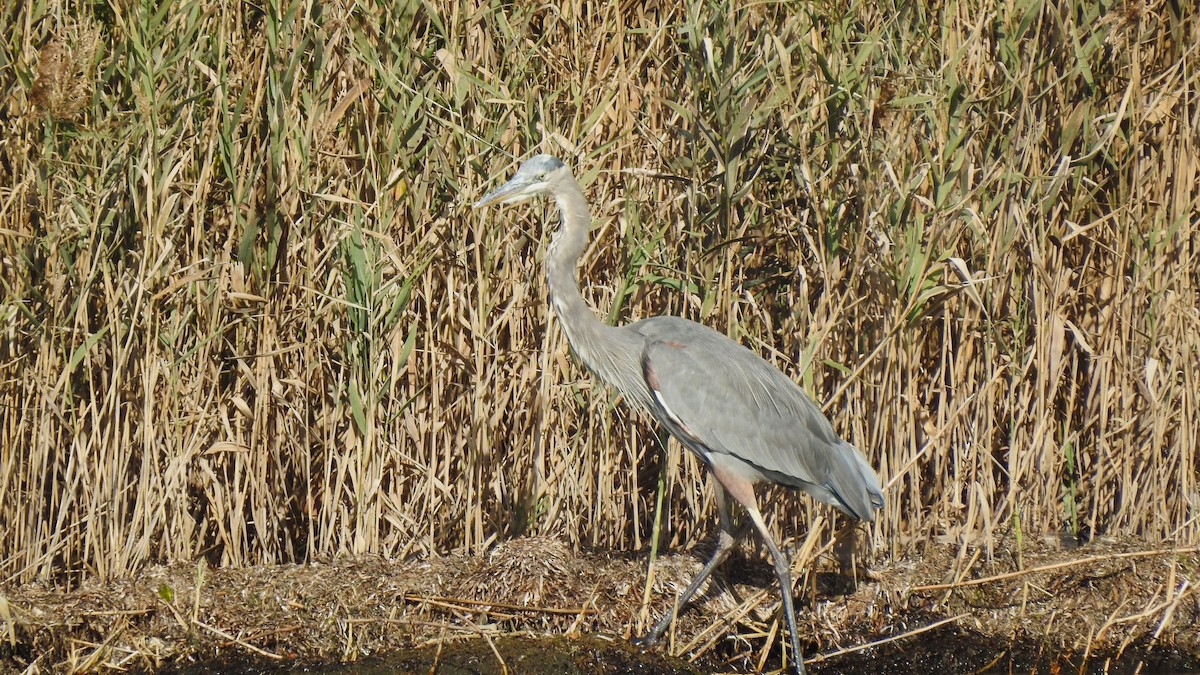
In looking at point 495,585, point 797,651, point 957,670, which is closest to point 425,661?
point 495,585

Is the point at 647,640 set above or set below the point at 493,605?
below

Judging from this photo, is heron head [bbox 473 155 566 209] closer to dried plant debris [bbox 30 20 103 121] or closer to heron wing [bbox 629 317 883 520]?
heron wing [bbox 629 317 883 520]

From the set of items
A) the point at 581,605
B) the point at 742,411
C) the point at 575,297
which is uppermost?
the point at 575,297

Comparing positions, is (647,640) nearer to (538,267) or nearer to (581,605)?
(581,605)

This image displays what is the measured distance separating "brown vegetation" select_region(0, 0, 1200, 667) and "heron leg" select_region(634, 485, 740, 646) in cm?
25

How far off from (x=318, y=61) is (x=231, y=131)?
1.19ft

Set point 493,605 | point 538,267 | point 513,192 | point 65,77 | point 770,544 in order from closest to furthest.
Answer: point 65,77
point 513,192
point 770,544
point 493,605
point 538,267

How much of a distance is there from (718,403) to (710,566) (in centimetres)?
53

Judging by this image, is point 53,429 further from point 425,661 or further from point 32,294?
point 425,661

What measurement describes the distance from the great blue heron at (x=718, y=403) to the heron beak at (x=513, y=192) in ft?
0.37

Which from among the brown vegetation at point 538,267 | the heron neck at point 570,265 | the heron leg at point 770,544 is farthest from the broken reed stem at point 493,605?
the heron neck at point 570,265

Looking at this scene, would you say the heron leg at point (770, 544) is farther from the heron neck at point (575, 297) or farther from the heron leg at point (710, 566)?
the heron neck at point (575, 297)

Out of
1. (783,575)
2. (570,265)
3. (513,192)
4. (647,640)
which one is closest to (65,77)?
(513,192)

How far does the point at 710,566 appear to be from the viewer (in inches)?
158
